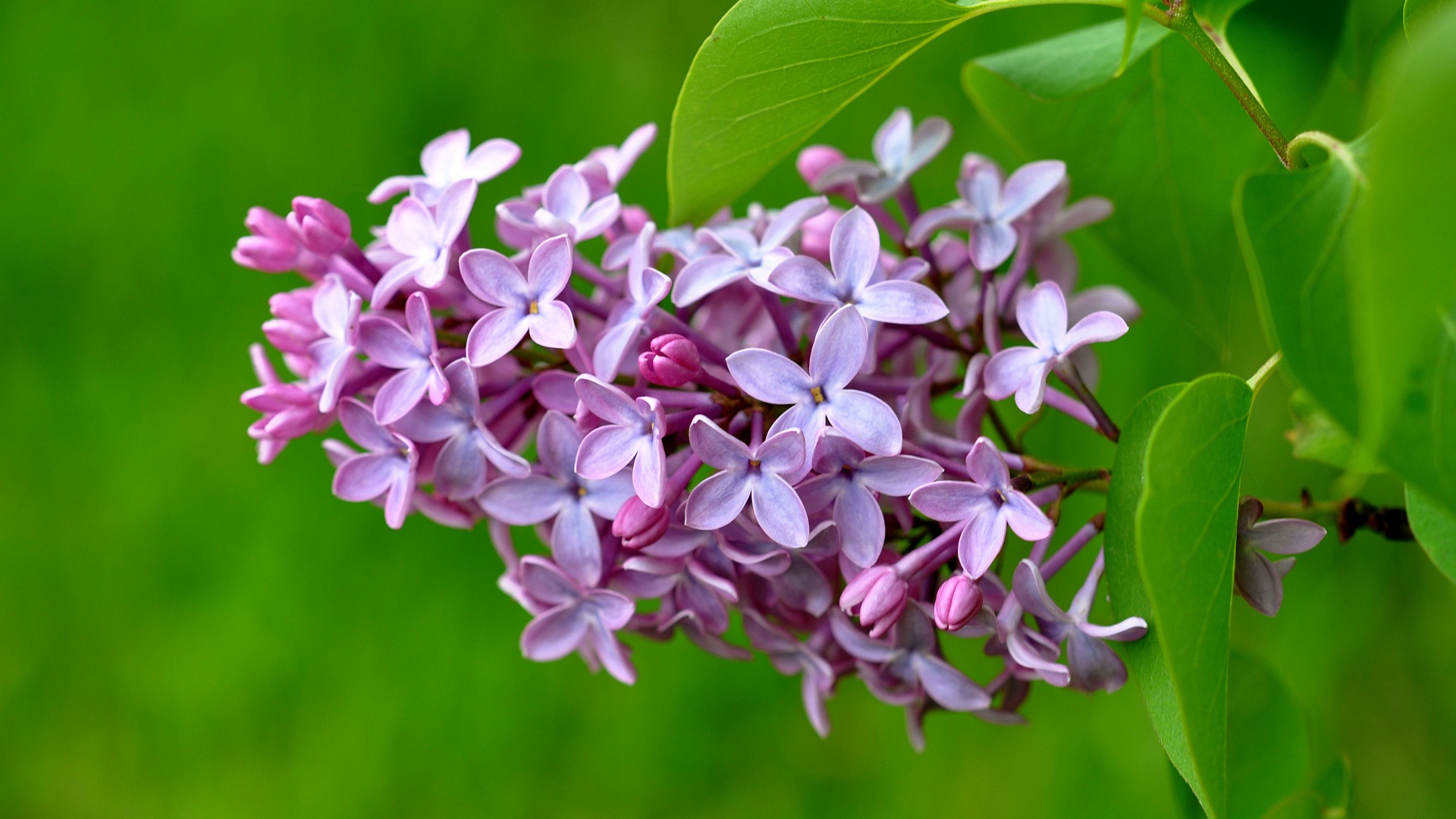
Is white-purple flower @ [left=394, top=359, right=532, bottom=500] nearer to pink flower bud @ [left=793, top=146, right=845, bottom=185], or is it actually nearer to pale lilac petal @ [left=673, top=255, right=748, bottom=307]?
pale lilac petal @ [left=673, top=255, right=748, bottom=307]

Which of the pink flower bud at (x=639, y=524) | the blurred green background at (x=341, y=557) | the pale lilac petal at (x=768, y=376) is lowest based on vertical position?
the blurred green background at (x=341, y=557)

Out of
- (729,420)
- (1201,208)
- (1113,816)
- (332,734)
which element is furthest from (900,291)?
(332,734)

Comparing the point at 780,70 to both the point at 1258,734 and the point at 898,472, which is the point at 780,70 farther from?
the point at 1258,734

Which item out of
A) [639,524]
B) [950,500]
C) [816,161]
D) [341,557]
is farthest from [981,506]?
[341,557]

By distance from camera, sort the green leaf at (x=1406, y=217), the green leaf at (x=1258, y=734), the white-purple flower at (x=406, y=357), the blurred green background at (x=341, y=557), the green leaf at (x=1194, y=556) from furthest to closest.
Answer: the blurred green background at (x=341, y=557), the green leaf at (x=1258, y=734), the white-purple flower at (x=406, y=357), the green leaf at (x=1194, y=556), the green leaf at (x=1406, y=217)

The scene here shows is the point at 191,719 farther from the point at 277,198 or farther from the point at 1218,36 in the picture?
the point at 1218,36

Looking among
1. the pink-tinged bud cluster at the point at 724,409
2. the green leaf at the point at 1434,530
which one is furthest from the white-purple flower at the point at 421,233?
Answer: the green leaf at the point at 1434,530

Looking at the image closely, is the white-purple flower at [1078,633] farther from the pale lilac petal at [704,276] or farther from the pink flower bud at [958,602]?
the pale lilac petal at [704,276]
